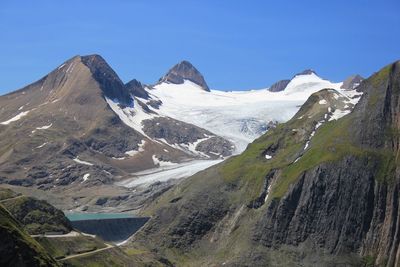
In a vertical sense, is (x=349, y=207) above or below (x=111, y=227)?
above

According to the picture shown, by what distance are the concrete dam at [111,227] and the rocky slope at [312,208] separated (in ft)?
17.4

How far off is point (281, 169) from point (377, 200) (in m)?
30.2

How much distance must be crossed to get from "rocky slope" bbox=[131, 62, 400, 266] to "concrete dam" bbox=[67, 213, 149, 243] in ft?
17.4

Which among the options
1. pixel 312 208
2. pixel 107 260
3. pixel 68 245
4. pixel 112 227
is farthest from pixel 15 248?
pixel 112 227

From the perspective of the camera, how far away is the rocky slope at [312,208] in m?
156

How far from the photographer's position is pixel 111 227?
17962 centimetres

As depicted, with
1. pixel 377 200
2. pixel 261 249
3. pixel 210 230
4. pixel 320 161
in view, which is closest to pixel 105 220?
pixel 210 230

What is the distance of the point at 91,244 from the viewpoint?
117812 millimetres

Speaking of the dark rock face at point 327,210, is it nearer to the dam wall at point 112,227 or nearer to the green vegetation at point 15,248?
the dam wall at point 112,227

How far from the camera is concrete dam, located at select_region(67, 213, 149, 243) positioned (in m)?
169

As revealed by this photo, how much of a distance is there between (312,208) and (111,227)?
175 ft

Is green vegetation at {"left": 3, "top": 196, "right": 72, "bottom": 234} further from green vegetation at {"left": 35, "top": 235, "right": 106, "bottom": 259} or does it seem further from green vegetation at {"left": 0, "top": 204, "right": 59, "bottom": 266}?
green vegetation at {"left": 0, "top": 204, "right": 59, "bottom": 266}

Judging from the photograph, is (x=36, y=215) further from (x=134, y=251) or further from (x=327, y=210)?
(x=327, y=210)

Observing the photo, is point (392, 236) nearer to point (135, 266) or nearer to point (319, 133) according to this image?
point (319, 133)
